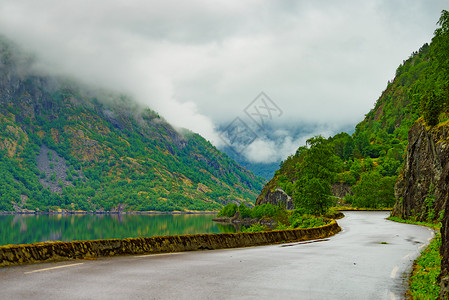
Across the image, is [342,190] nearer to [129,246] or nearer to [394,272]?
[394,272]

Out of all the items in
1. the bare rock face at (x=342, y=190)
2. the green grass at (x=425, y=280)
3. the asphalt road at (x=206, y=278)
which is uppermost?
the bare rock face at (x=342, y=190)

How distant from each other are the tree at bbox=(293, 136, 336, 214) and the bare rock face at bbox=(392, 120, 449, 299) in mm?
9741

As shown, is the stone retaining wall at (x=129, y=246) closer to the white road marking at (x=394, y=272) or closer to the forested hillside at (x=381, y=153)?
the white road marking at (x=394, y=272)

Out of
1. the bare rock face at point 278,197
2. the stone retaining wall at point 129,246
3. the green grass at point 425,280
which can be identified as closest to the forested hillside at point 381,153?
the bare rock face at point 278,197

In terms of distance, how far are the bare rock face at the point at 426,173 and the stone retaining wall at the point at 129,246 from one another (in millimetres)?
19271

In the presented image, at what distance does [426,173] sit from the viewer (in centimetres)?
4403

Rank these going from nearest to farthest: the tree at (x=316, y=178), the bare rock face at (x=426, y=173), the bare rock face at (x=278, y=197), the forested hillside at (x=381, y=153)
→ 1. the bare rock face at (x=426, y=173)
2. the forested hillside at (x=381, y=153)
3. the tree at (x=316, y=178)
4. the bare rock face at (x=278, y=197)

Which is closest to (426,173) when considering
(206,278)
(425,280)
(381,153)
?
(425,280)

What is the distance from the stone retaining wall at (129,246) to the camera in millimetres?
11664

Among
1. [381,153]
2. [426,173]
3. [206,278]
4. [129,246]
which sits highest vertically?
[381,153]

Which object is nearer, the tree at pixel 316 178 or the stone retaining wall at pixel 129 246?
the stone retaining wall at pixel 129 246

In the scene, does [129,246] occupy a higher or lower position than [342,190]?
lower

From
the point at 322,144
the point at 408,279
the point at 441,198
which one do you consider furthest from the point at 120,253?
the point at 322,144

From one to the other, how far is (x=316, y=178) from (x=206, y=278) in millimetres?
47027
